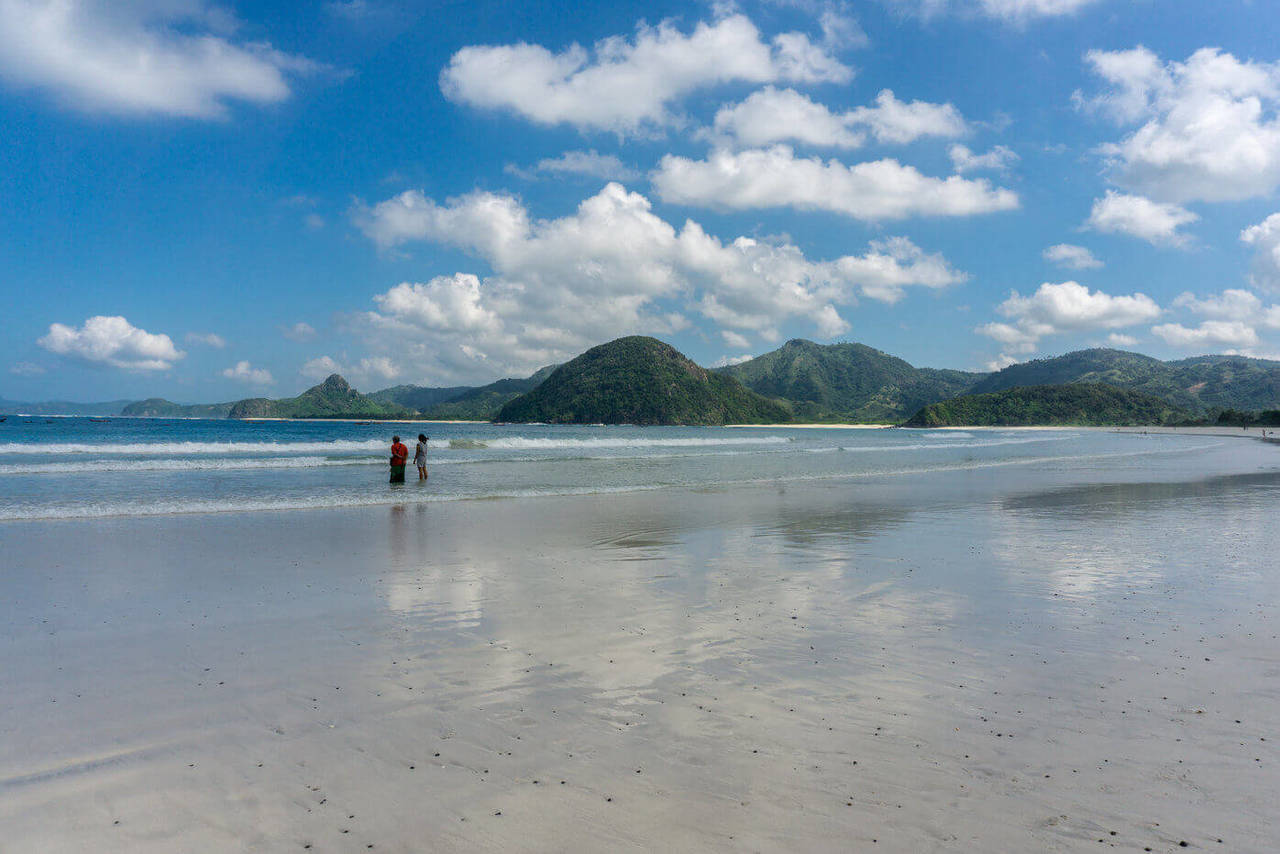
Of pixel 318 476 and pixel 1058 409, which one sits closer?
pixel 318 476

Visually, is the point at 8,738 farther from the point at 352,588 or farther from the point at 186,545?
the point at 186,545

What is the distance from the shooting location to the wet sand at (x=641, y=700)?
4.12 meters

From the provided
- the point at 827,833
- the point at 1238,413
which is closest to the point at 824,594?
the point at 827,833

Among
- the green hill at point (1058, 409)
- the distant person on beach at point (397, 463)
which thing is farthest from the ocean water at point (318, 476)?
the green hill at point (1058, 409)

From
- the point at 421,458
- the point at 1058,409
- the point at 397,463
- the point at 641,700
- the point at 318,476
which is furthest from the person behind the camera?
the point at 1058,409

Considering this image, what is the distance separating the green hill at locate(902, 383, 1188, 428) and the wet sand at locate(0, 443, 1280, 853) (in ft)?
636

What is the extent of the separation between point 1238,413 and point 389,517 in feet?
632

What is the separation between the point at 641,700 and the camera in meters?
5.95

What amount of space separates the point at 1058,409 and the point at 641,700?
209 m

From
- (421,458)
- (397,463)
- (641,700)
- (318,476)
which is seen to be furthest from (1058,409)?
(641,700)

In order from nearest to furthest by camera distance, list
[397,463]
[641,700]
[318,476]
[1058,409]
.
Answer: [641,700]
[397,463]
[318,476]
[1058,409]

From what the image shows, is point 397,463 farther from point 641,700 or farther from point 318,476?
point 641,700

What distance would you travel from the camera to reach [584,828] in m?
4.02

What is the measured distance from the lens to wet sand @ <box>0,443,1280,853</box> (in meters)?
4.12
